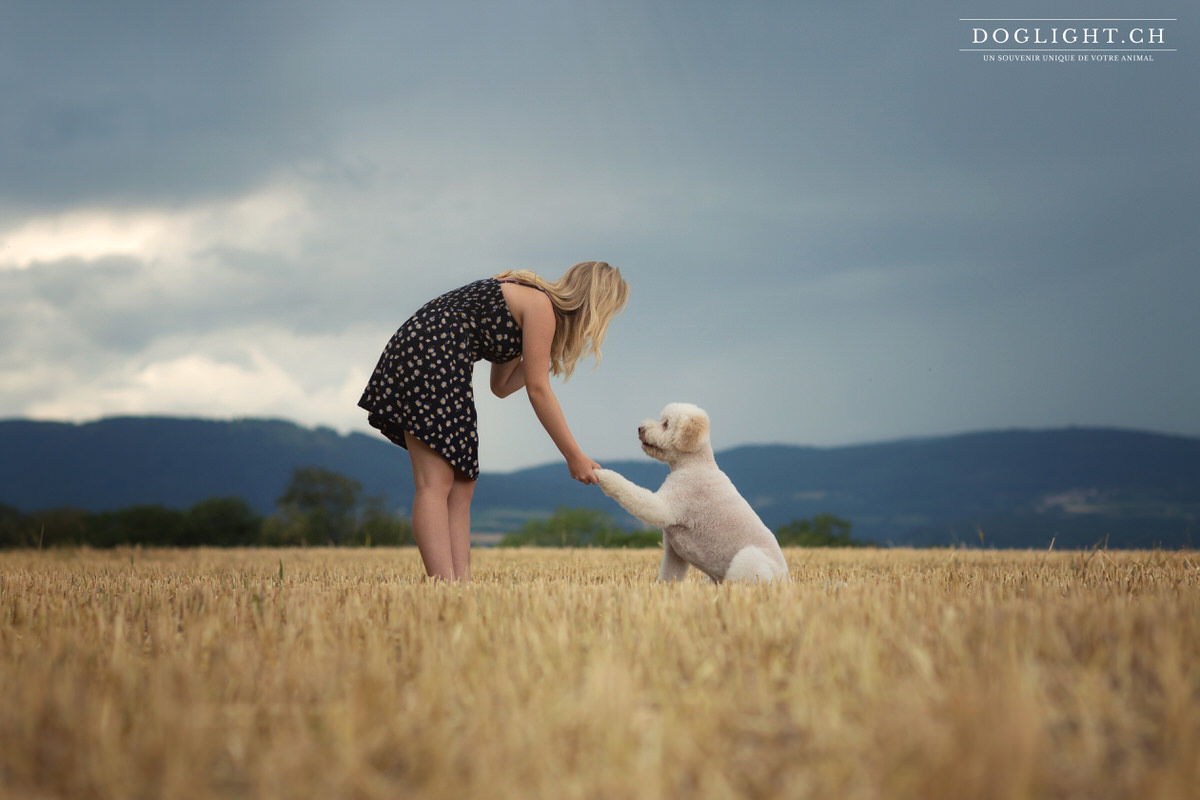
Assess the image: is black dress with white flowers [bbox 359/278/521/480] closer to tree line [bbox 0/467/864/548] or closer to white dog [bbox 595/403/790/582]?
white dog [bbox 595/403/790/582]

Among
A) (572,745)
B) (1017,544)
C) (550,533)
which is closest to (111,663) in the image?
(572,745)

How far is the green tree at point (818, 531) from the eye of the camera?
16609mm

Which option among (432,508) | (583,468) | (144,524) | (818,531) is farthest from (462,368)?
(144,524)

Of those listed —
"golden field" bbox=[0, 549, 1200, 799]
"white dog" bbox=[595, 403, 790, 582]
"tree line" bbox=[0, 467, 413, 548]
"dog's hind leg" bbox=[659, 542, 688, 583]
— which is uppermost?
"white dog" bbox=[595, 403, 790, 582]

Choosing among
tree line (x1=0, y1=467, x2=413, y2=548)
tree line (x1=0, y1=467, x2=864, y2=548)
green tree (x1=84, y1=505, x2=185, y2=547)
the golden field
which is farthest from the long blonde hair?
green tree (x1=84, y1=505, x2=185, y2=547)

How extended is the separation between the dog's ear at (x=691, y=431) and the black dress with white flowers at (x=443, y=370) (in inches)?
52.6

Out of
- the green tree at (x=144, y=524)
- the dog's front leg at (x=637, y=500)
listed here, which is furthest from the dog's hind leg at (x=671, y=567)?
the green tree at (x=144, y=524)

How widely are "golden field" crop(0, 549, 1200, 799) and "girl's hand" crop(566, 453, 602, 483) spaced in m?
1.25

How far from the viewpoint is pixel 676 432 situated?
3.64 m

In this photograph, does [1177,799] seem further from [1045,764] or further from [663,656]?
[663,656]

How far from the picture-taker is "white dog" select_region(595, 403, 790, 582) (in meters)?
3.60

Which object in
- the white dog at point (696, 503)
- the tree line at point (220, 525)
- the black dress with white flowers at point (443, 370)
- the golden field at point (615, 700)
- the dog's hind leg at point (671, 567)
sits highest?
the black dress with white flowers at point (443, 370)

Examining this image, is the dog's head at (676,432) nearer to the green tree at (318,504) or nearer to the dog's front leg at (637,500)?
the dog's front leg at (637,500)

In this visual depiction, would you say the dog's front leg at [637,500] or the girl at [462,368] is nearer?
the dog's front leg at [637,500]
